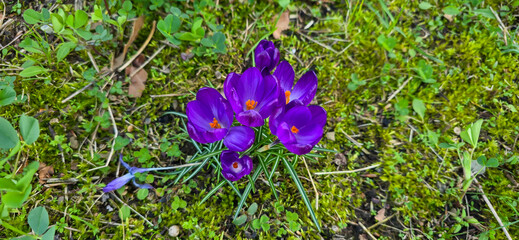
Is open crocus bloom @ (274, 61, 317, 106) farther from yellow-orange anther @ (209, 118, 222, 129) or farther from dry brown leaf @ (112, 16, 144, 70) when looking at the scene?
dry brown leaf @ (112, 16, 144, 70)

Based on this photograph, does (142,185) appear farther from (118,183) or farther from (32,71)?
(32,71)

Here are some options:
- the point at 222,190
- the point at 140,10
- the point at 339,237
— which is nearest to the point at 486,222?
the point at 339,237

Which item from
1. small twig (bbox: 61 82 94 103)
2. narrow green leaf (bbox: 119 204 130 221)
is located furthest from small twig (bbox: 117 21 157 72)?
narrow green leaf (bbox: 119 204 130 221)

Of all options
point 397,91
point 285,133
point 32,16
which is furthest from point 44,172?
point 397,91

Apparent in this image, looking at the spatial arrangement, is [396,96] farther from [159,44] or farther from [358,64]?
[159,44]

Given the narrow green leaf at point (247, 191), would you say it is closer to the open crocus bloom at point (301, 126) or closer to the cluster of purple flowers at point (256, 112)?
the cluster of purple flowers at point (256, 112)

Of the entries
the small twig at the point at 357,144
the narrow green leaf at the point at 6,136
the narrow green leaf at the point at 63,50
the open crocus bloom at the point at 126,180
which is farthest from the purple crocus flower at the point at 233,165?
the narrow green leaf at the point at 63,50
